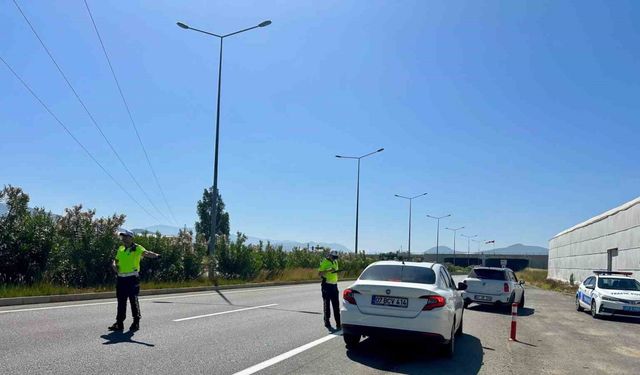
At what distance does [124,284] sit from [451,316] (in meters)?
5.58

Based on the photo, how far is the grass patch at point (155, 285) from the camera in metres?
14.2

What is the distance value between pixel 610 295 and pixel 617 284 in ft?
5.63

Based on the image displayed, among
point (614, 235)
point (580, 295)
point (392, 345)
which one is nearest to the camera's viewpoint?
point (392, 345)

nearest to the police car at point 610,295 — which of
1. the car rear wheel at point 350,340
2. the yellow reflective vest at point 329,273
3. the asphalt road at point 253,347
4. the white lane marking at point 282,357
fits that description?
the asphalt road at point 253,347

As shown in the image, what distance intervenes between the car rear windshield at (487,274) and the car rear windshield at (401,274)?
9.97 m

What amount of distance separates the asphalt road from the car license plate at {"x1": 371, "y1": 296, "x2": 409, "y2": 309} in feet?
2.65

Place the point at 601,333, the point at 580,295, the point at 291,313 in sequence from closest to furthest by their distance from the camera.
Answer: the point at 601,333 → the point at 291,313 → the point at 580,295

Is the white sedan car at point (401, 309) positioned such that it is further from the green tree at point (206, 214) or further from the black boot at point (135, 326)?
the green tree at point (206, 214)

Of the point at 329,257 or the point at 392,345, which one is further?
the point at 329,257

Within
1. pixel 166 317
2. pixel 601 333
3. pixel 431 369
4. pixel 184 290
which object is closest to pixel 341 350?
pixel 431 369

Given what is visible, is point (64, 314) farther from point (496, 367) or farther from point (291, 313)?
point (496, 367)

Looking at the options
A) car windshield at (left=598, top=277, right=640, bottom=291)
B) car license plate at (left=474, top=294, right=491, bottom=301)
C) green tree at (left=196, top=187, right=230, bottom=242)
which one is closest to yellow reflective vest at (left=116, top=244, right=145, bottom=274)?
car license plate at (left=474, top=294, right=491, bottom=301)

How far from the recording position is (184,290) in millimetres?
20375

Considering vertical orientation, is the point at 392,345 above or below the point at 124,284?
below
